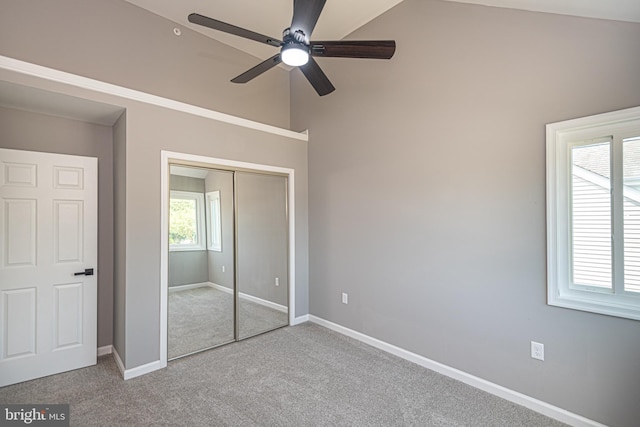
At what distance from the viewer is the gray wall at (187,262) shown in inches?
121

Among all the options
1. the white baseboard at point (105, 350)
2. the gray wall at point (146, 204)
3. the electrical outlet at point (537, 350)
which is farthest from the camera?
the white baseboard at point (105, 350)

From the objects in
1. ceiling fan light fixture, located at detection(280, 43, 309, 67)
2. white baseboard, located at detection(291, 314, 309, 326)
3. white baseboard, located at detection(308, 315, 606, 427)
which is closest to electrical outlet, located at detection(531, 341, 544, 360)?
white baseboard, located at detection(308, 315, 606, 427)

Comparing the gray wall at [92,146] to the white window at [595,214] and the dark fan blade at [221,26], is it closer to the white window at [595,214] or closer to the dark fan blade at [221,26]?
the dark fan blade at [221,26]

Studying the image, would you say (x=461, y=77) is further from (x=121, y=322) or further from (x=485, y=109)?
(x=121, y=322)

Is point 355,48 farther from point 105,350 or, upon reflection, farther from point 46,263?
point 105,350

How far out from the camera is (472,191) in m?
2.62

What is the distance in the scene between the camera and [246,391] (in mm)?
2529

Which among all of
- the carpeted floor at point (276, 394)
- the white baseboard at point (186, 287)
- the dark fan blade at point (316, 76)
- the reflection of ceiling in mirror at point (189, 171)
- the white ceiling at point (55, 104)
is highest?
the dark fan blade at point (316, 76)

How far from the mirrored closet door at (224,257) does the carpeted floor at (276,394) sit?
0.39 metres

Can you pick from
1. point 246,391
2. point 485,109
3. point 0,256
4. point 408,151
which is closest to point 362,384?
point 246,391

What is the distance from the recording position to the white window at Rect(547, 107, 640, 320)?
1.93 meters

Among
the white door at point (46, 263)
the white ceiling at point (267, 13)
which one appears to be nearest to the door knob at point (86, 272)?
the white door at point (46, 263)

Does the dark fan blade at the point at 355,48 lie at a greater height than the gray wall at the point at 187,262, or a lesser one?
greater

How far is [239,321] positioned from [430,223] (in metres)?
2.45
